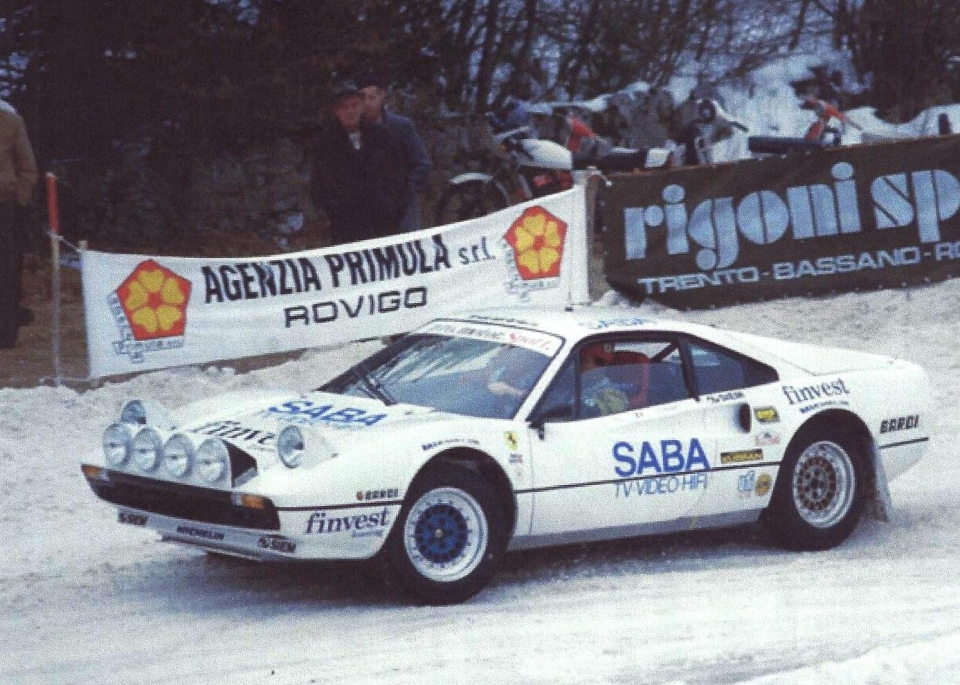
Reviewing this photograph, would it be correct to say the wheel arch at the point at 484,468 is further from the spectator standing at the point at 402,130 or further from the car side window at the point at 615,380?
the spectator standing at the point at 402,130

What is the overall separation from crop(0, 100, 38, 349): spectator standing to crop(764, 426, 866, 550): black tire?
6065 millimetres

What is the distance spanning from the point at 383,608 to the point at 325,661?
3.00 ft

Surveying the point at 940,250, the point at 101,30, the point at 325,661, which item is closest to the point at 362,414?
the point at 325,661

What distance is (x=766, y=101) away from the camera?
23.3 metres

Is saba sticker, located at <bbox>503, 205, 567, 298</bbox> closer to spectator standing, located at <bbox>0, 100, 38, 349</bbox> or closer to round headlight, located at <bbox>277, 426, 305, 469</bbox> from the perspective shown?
spectator standing, located at <bbox>0, 100, 38, 349</bbox>

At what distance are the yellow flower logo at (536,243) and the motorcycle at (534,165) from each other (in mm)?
3246

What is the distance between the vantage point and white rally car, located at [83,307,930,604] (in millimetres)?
7637

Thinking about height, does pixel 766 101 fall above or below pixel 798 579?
above

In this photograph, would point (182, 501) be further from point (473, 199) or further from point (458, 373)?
point (473, 199)

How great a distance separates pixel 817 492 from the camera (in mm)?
9188

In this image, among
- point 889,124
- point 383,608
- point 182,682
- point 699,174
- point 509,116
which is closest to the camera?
point 182,682

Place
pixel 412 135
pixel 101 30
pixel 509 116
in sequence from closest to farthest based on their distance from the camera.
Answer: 1. pixel 412 135
2. pixel 101 30
3. pixel 509 116

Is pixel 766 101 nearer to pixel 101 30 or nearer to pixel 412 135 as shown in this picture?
pixel 101 30

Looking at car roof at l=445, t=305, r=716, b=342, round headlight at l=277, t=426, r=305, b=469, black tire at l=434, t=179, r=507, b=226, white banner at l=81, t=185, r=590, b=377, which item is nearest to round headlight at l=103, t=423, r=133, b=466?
round headlight at l=277, t=426, r=305, b=469
